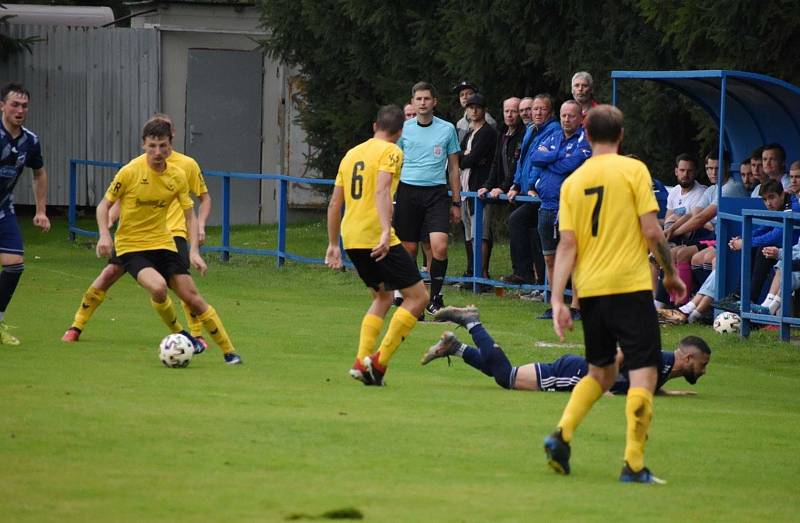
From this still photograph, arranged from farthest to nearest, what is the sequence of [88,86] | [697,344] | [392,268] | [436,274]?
[88,86]
[436,274]
[392,268]
[697,344]

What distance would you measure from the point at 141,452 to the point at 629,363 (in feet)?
8.06

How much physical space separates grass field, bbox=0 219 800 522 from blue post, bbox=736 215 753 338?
220mm

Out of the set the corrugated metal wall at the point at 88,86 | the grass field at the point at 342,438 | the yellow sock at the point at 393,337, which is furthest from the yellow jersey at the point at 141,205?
the corrugated metal wall at the point at 88,86

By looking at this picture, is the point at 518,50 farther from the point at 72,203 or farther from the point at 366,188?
the point at 366,188

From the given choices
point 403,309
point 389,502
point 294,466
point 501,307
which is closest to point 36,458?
point 294,466

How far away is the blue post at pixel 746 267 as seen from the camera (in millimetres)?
14234

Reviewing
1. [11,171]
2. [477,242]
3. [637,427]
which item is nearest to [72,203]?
[477,242]

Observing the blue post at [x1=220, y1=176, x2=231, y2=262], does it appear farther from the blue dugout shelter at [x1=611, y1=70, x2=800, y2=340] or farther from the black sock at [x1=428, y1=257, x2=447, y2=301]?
the blue dugout shelter at [x1=611, y1=70, x2=800, y2=340]

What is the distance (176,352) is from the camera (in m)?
11.2

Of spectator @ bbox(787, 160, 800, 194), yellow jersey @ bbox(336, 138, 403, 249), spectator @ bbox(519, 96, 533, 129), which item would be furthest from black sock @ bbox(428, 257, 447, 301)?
yellow jersey @ bbox(336, 138, 403, 249)

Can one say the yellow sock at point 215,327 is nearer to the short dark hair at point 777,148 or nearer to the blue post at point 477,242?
the short dark hair at point 777,148

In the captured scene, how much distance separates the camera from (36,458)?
7477 mm

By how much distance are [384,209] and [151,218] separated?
7.41 feet

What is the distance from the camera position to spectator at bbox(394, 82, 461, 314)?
15828 mm
